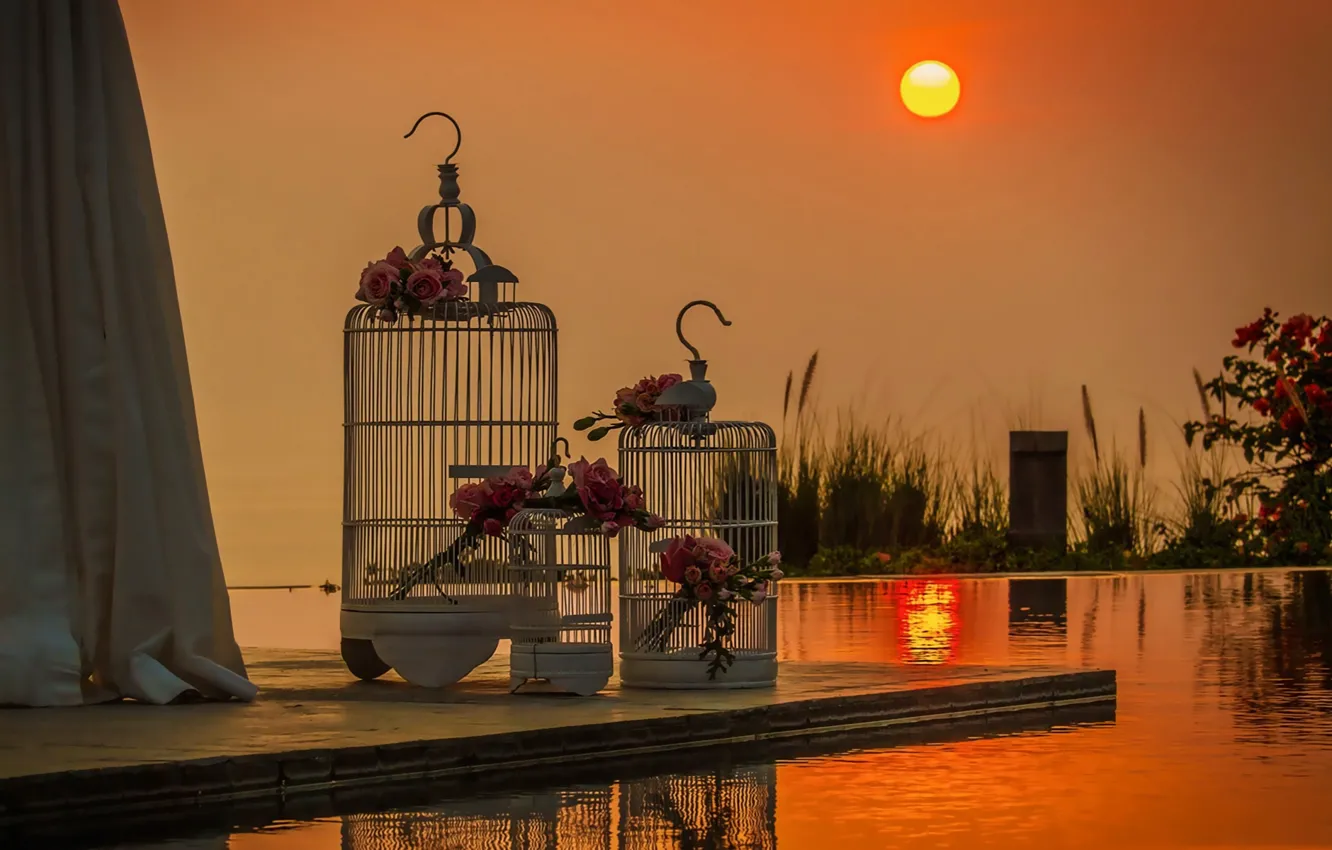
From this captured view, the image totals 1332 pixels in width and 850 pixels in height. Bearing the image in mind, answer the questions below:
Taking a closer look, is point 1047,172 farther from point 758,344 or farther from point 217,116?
point 217,116

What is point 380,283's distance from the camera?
7.43 meters

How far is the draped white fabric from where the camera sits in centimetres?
667

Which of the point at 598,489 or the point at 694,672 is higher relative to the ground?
the point at 598,489

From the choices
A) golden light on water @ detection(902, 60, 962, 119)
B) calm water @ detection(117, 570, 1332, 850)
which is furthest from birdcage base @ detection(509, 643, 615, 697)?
golden light on water @ detection(902, 60, 962, 119)

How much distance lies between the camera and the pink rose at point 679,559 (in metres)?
7.00

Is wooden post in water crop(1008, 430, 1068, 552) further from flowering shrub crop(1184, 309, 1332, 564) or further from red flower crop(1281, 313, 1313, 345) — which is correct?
red flower crop(1281, 313, 1313, 345)

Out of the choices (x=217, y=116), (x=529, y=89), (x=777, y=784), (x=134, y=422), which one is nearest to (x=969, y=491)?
(x=529, y=89)

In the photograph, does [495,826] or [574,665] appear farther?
[574,665]

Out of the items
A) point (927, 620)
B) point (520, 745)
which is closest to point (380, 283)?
point (520, 745)

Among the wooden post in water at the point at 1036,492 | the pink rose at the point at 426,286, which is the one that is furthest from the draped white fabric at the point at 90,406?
the wooden post in water at the point at 1036,492

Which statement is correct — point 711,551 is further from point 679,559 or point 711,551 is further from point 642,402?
point 642,402

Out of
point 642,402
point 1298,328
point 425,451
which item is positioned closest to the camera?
point 642,402

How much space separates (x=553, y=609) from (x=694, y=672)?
450mm

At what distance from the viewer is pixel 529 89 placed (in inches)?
647
